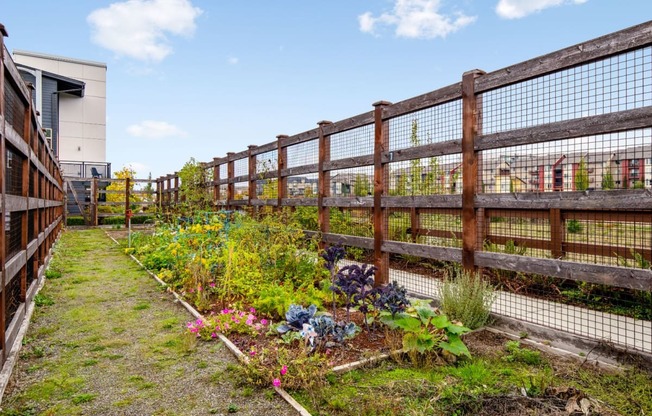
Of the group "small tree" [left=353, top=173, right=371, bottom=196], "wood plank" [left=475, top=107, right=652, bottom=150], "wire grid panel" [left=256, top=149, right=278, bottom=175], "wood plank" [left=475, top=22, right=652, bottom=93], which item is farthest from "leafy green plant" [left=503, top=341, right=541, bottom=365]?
"wire grid panel" [left=256, top=149, right=278, bottom=175]

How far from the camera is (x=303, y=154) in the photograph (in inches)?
288

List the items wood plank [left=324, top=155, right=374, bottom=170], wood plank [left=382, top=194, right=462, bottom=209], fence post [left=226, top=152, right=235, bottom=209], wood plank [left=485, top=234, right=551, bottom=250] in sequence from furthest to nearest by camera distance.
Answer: fence post [left=226, top=152, right=235, bottom=209] < wood plank [left=324, top=155, right=374, bottom=170] < wood plank [left=485, top=234, right=551, bottom=250] < wood plank [left=382, top=194, right=462, bottom=209]

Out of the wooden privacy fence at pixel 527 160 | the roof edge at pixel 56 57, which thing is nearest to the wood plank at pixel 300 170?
the wooden privacy fence at pixel 527 160

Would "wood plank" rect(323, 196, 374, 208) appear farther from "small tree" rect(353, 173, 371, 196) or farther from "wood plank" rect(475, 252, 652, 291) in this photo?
"wood plank" rect(475, 252, 652, 291)

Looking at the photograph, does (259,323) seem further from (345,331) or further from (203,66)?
(203,66)

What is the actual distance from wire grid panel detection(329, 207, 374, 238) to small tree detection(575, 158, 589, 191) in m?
3.45

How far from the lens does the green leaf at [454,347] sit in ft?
9.59

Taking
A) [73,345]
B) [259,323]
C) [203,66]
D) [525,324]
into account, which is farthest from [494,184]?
[203,66]

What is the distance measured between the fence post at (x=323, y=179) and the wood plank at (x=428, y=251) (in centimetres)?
158

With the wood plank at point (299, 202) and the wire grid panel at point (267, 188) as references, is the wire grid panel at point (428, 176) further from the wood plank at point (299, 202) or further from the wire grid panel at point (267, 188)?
the wire grid panel at point (267, 188)

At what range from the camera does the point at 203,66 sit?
420 inches

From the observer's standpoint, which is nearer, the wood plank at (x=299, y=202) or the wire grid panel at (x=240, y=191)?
the wood plank at (x=299, y=202)

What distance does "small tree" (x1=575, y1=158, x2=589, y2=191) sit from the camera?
354 cm

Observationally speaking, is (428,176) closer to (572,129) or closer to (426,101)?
(426,101)
